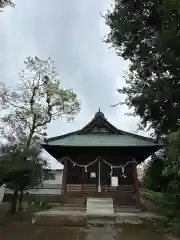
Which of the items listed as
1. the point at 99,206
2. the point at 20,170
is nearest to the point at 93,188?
the point at 99,206

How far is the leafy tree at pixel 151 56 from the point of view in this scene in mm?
13738

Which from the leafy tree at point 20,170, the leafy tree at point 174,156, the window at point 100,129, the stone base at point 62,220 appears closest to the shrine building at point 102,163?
the window at point 100,129

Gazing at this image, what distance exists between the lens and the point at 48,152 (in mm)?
22422

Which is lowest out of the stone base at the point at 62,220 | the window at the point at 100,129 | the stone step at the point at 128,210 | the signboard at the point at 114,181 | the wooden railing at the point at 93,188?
the stone base at the point at 62,220

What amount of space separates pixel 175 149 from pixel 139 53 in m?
7.78

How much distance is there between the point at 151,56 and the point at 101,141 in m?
7.59

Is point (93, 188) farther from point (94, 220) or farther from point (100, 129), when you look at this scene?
point (94, 220)

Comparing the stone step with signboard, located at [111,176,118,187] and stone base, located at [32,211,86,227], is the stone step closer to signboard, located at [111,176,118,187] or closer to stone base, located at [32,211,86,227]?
signboard, located at [111,176,118,187]

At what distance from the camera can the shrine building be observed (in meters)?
19.7

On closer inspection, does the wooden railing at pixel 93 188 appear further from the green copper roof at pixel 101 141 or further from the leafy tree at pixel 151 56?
the leafy tree at pixel 151 56

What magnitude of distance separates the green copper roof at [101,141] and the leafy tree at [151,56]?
2.56 m

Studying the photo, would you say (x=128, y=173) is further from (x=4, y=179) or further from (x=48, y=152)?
(x=4, y=179)

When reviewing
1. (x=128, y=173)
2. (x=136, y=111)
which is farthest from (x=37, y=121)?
(x=136, y=111)

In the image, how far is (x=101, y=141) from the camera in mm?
20906
